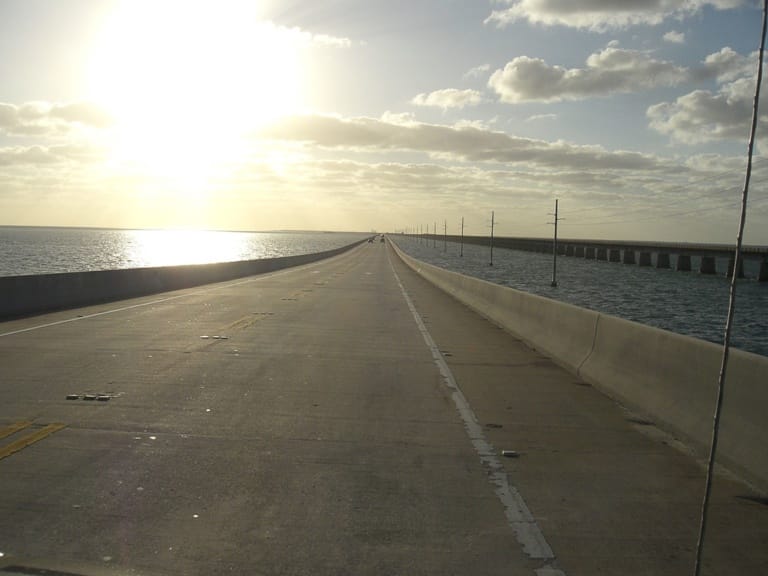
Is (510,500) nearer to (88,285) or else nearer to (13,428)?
(13,428)

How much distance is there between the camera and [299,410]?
9.01 m

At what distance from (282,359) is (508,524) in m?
7.96

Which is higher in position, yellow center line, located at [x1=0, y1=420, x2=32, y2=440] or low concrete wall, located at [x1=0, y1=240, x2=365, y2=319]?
yellow center line, located at [x1=0, y1=420, x2=32, y2=440]

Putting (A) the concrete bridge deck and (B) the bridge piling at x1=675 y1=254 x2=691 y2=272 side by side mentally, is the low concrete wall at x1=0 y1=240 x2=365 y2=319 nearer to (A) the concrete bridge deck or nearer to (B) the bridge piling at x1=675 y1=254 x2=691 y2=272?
(A) the concrete bridge deck

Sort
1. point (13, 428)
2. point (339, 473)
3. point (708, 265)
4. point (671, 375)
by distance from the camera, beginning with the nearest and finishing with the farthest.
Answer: point (339, 473) < point (13, 428) < point (671, 375) < point (708, 265)

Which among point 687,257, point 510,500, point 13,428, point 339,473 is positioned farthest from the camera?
point 687,257

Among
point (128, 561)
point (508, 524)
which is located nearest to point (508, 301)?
point (508, 524)

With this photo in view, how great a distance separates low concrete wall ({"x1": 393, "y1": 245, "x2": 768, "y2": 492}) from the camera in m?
6.51

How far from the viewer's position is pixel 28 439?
730 centimetres

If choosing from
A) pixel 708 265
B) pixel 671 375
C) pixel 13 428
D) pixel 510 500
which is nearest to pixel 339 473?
pixel 510 500

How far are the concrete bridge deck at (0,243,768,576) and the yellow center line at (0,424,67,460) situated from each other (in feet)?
0.13

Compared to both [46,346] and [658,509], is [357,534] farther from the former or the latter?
[46,346]

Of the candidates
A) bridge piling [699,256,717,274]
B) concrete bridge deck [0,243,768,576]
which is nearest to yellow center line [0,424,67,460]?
concrete bridge deck [0,243,768,576]

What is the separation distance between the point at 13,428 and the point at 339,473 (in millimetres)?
3482
